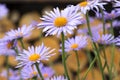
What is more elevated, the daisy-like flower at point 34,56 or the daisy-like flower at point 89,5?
the daisy-like flower at point 89,5

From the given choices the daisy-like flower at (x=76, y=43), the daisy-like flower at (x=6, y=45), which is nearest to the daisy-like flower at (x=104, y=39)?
the daisy-like flower at (x=76, y=43)

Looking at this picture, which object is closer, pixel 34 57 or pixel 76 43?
pixel 34 57

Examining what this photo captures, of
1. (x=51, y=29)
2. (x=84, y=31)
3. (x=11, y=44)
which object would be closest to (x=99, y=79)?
(x=84, y=31)

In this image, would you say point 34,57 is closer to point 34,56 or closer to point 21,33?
point 34,56

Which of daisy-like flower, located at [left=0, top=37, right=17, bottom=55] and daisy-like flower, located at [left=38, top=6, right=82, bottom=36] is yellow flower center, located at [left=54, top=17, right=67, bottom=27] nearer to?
daisy-like flower, located at [left=38, top=6, right=82, bottom=36]

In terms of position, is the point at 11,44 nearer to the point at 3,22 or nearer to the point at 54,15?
the point at 54,15

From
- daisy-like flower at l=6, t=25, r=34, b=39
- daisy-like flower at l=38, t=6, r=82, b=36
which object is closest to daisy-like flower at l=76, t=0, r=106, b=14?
daisy-like flower at l=38, t=6, r=82, b=36

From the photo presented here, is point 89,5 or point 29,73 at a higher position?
point 89,5

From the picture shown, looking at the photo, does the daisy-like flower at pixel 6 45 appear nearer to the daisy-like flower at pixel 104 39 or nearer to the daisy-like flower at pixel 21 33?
the daisy-like flower at pixel 21 33

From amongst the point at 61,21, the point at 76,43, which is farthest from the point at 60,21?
the point at 76,43
